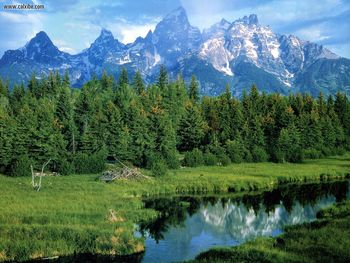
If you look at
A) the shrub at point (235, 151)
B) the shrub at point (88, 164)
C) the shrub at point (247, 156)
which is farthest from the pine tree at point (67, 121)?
the shrub at point (247, 156)

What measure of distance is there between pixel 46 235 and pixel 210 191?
30884 mm

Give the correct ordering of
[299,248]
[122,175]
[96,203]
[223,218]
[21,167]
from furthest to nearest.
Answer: [21,167]
[122,175]
[96,203]
[223,218]
[299,248]

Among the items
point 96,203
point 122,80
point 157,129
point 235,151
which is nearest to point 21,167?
point 96,203

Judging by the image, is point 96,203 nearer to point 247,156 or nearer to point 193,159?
point 193,159

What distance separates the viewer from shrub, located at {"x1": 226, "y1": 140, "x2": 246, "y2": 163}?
87.8 m

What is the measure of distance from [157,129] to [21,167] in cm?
2792

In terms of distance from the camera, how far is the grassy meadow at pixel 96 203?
105ft

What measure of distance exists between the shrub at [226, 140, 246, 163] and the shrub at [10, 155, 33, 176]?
126 feet

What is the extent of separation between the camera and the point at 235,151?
293 ft

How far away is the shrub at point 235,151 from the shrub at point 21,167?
38427mm

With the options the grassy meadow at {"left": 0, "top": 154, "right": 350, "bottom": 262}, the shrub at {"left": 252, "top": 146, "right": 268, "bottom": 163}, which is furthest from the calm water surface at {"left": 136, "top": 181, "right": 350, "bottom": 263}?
the shrub at {"left": 252, "top": 146, "right": 268, "bottom": 163}

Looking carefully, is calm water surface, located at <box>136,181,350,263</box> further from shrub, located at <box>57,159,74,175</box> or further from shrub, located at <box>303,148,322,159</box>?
shrub, located at <box>303,148,322,159</box>

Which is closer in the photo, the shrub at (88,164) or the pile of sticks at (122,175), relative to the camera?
the pile of sticks at (122,175)

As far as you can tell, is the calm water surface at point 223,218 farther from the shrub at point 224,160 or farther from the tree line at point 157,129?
the shrub at point 224,160
